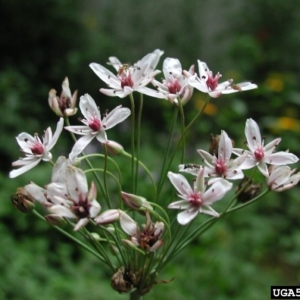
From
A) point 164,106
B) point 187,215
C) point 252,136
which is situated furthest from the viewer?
point 164,106

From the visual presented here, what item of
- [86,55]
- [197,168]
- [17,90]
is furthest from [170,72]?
A: [86,55]

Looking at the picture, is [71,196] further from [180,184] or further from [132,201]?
[180,184]

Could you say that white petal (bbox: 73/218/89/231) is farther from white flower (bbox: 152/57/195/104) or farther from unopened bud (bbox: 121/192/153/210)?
white flower (bbox: 152/57/195/104)

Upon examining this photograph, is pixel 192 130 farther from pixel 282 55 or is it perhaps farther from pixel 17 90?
pixel 282 55

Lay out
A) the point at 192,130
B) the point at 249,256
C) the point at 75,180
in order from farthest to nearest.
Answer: the point at 192,130, the point at 249,256, the point at 75,180

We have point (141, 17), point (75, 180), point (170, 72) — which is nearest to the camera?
point (75, 180)

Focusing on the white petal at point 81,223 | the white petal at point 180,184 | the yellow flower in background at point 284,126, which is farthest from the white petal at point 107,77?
the yellow flower in background at point 284,126

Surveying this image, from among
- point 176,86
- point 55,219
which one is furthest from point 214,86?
point 55,219
